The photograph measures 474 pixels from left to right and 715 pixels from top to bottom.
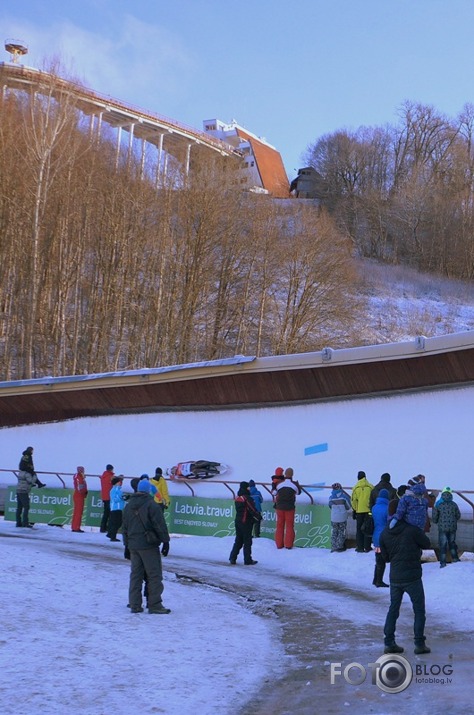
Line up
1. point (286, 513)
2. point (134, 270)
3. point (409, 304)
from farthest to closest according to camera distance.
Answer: point (409, 304), point (134, 270), point (286, 513)

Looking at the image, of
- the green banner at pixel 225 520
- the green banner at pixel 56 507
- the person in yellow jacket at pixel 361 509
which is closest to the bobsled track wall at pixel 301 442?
the green banner at pixel 225 520

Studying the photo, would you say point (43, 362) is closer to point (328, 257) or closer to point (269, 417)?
point (328, 257)

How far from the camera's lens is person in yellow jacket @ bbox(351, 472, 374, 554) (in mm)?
14156

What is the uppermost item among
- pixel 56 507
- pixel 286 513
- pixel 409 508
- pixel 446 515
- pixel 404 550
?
pixel 409 508

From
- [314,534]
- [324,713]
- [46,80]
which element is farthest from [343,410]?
[46,80]

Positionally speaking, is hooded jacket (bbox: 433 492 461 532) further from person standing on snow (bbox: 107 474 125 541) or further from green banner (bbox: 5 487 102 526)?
green banner (bbox: 5 487 102 526)

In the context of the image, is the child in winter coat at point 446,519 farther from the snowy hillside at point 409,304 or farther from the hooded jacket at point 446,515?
the snowy hillside at point 409,304

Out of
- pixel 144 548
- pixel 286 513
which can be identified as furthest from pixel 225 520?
pixel 144 548

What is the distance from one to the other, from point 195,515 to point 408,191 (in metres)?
61.6

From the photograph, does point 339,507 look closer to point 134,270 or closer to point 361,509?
point 361,509

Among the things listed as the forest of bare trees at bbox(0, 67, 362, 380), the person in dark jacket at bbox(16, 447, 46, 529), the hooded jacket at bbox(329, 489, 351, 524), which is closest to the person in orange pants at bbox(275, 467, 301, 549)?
the hooded jacket at bbox(329, 489, 351, 524)

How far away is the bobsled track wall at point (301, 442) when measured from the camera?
1762cm

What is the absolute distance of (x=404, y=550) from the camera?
754 centimetres

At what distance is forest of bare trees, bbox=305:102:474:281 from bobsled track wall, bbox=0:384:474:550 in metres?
49.4
